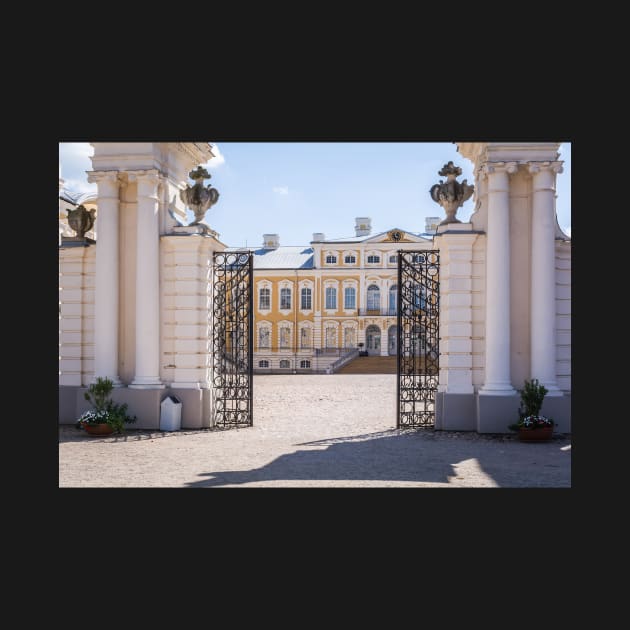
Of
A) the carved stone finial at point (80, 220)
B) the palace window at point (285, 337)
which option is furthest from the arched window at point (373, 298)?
the carved stone finial at point (80, 220)

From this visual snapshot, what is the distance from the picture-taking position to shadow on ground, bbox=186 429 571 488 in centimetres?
748

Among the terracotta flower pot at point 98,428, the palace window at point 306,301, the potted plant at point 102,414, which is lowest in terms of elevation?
the terracotta flower pot at point 98,428

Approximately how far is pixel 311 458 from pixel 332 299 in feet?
129

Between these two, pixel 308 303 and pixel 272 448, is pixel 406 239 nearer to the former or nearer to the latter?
pixel 308 303

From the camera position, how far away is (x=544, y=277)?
435 inches

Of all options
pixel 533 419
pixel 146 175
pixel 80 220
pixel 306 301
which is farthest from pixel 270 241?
pixel 533 419

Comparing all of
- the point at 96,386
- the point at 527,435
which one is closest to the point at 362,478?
the point at 527,435

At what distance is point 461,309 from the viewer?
11477mm

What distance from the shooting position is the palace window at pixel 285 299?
157 feet

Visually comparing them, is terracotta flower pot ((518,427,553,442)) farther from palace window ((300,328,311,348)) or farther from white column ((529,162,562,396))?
palace window ((300,328,311,348))

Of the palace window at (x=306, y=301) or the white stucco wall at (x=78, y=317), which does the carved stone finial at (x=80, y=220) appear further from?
the palace window at (x=306, y=301)

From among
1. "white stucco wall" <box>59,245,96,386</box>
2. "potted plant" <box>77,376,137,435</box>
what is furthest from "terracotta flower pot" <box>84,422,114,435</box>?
"white stucco wall" <box>59,245,96,386</box>

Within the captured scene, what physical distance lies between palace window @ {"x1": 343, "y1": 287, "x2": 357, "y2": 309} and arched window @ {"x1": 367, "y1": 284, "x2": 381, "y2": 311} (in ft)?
3.33

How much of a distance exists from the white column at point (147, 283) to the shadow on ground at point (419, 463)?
3266 millimetres
